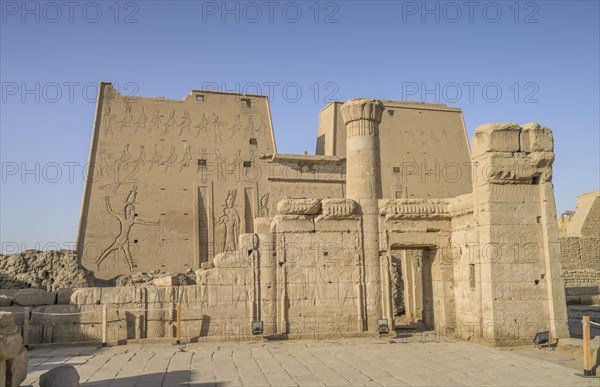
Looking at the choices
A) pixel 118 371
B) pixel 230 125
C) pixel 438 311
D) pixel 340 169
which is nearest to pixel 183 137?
pixel 230 125

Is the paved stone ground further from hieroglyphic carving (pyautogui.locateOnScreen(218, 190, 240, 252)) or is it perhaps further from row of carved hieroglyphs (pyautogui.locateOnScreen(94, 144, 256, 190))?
row of carved hieroglyphs (pyautogui.locateOnScreen(94, 144, 256, 190))

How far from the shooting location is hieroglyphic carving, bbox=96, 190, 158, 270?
64.7 feet

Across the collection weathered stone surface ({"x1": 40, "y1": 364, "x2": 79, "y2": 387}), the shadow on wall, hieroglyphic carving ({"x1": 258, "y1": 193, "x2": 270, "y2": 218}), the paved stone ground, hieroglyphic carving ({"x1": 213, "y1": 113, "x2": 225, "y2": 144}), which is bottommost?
the paved stone ground

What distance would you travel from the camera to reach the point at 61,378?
590cm

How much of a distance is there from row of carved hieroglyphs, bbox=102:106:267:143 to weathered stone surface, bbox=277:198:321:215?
36.3 feet

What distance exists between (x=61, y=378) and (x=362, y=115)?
8611 millimetres

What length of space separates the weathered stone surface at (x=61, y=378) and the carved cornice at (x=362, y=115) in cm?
830

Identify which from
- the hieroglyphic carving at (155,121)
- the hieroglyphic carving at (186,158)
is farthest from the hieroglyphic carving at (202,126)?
the hieroglyphic carving at (155,121)

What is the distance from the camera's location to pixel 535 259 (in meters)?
10.4

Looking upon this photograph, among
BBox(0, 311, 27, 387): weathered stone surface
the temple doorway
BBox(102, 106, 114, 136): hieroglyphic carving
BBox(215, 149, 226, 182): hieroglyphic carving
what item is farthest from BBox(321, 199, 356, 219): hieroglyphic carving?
BBox(102, 106, 114, 136): hieroglyphic carving

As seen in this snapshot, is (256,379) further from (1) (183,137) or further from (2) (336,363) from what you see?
(1) (183,137)

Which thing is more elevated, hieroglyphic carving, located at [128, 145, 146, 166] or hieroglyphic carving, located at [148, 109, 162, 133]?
hieroglyphic carving, located at [148, 109, 162, 133]

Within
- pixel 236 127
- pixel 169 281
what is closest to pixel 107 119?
pixel 236 127

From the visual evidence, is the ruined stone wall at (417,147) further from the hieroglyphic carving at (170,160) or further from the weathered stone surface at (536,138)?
the weathered stone surface at (536,138)
